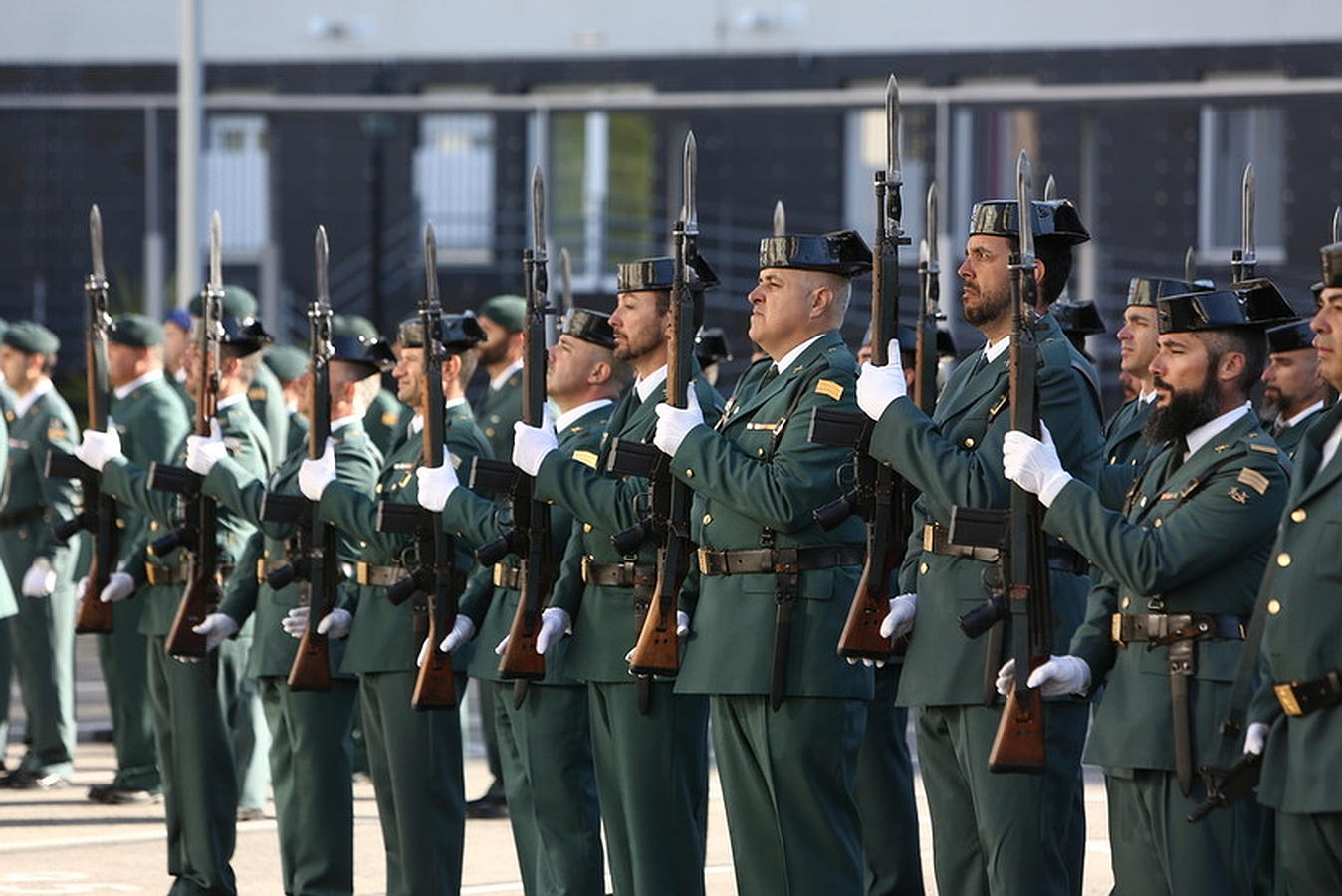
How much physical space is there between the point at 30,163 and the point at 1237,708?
19.5 meters

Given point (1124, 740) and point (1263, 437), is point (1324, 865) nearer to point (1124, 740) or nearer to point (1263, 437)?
point (1124, 740)

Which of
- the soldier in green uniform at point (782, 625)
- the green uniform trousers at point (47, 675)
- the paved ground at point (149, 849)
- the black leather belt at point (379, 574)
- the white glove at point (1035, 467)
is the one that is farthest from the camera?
the green uniform trousers at point (47, 675)

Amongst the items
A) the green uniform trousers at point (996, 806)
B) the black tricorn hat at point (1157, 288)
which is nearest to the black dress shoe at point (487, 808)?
the black tricorn hat at point (1157, 288)

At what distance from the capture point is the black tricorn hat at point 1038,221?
6289 mm

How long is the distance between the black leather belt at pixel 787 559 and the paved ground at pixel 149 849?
7.77 feet

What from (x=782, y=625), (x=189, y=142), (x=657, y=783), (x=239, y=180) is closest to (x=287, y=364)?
(x=189, y=142)

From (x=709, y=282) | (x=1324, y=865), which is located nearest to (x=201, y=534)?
(x=709, y=282)

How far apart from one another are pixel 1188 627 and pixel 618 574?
211 cm

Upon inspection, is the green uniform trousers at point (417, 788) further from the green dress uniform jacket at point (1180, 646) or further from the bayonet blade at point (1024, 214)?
the bayonet blade at point (1024, 214)

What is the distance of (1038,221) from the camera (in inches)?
251

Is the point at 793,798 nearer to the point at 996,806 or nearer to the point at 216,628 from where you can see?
the point at 996,806

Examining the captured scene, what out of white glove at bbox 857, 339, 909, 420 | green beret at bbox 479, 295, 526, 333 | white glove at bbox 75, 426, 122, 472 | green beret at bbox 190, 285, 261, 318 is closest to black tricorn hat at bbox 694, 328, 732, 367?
green beret at bbox 479, 295, 526, 333

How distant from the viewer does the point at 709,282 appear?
7094 millimetres

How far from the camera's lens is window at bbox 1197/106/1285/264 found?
2255cm
